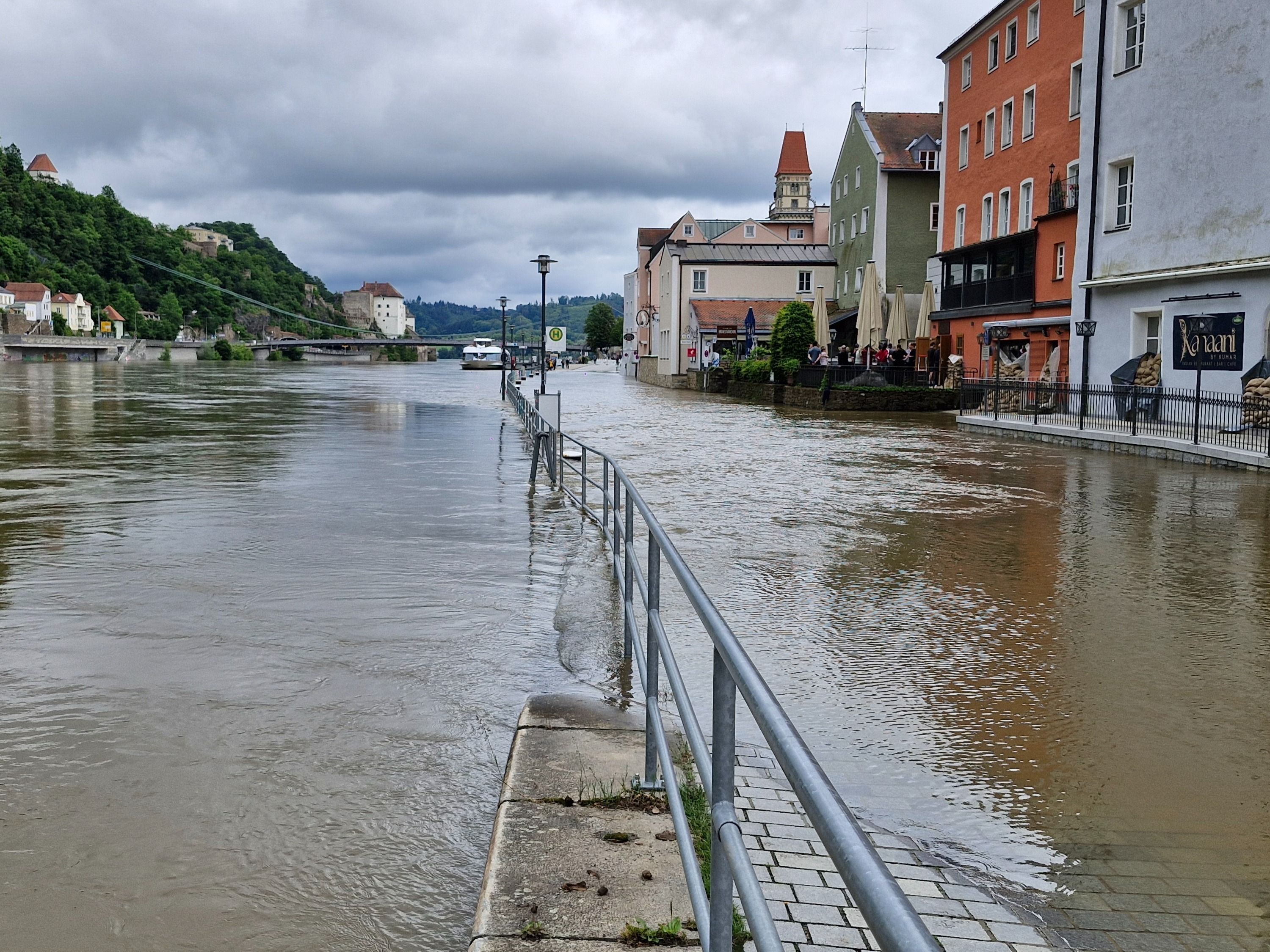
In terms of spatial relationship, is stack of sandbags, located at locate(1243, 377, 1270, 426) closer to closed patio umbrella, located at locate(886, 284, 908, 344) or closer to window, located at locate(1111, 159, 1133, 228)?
window, located at locate(1111, 159, 1133, 228)

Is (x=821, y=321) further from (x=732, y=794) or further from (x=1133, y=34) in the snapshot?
(x=732, y=794)

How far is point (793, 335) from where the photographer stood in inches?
1743

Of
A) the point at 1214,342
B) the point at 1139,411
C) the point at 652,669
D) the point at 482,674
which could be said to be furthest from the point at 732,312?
the point at 652,669

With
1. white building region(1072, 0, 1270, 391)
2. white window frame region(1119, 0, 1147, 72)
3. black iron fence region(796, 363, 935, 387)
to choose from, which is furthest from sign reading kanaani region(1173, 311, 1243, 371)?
black iron fence region(796, 363, 935, 387)

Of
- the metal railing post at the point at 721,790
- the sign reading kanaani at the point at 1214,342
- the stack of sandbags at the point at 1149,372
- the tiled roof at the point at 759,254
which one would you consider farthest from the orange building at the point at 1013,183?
the metal railing post at the point at 721,790

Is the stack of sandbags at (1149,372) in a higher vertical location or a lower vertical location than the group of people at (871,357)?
lower

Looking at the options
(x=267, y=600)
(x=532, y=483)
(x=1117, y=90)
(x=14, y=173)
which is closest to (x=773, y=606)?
(x=267, y=600)

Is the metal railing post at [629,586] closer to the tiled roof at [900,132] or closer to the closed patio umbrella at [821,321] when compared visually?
the closed patio umbrella at [821,321]

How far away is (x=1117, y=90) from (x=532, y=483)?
2013 centimetres

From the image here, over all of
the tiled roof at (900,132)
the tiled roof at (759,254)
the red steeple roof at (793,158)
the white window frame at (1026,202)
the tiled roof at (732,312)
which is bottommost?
the tiled roof at (732,312)

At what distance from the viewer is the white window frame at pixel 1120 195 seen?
28.8 metres

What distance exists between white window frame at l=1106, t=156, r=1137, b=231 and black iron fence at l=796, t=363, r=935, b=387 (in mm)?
9165

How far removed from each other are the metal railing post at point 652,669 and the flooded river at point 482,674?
624 millimetres

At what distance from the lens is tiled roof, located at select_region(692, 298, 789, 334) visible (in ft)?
225
